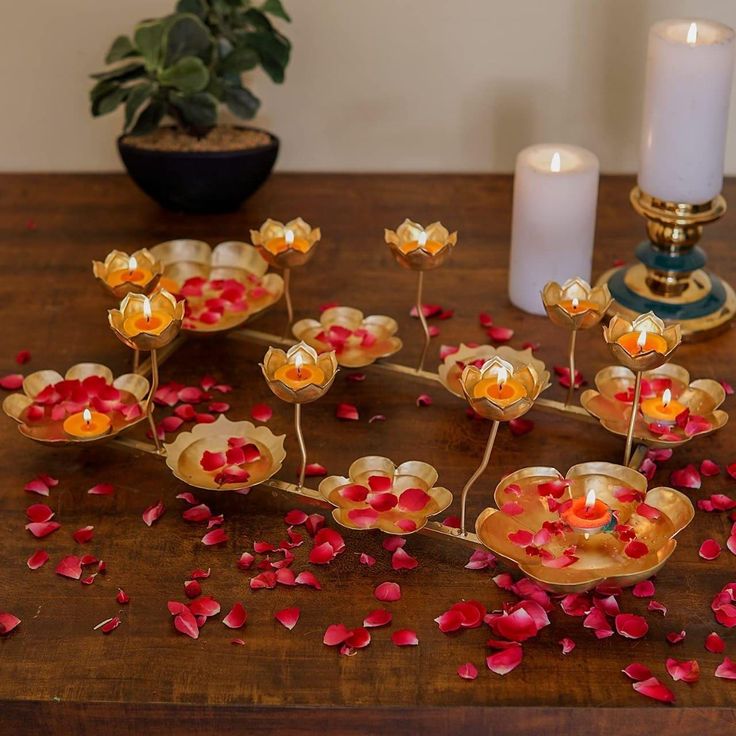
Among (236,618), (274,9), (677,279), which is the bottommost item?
(236,618)

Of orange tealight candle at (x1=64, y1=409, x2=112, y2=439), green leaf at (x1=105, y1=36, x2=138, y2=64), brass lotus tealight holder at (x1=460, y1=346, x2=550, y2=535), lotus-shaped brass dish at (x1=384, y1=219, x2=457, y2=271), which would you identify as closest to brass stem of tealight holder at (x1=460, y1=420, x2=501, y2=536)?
brass lotus tealight holder at (x1=460, y1=346, x2=550, y2=535)

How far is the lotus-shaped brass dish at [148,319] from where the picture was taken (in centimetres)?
97

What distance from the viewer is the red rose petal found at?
2.89 ft

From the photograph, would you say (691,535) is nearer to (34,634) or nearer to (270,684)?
(270,684)

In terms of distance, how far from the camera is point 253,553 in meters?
0.95

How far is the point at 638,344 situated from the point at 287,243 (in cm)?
37

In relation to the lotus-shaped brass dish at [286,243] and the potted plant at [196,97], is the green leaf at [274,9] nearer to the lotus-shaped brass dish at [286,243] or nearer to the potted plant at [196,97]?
the potted plant at [196,97]

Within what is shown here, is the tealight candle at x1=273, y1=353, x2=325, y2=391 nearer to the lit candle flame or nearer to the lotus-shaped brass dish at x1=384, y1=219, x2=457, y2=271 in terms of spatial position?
the lotus-shaped brass dish at x1=384, y1=219, x2=457, y2=271

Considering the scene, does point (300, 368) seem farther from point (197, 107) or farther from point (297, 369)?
point (197, 107)

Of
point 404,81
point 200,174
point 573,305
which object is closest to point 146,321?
point 573,305

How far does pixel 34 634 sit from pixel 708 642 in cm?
48

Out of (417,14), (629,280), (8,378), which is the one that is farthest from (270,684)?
(417,14)

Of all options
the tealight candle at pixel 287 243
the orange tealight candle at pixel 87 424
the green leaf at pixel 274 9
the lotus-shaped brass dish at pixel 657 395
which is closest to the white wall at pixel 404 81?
the green leaf at pixel 274 9

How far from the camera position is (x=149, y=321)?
1.01m
